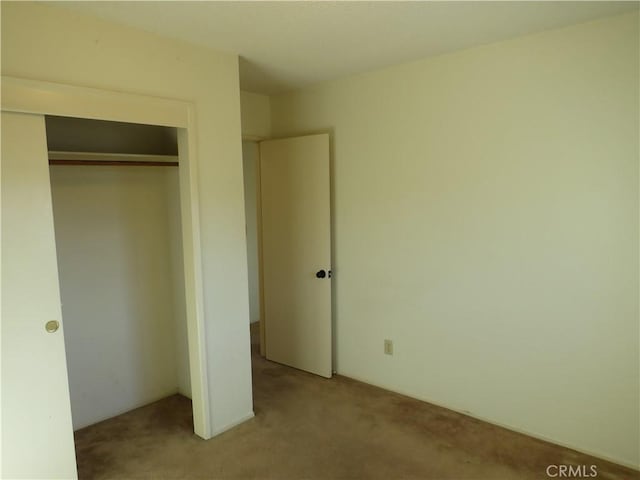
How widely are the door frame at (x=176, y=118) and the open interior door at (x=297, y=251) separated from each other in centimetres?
116

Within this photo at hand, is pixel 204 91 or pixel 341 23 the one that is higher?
pixel 341 23

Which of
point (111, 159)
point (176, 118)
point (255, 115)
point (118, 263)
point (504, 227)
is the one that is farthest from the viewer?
point (255, 115)

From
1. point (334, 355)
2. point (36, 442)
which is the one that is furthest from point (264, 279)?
point (36, 442)

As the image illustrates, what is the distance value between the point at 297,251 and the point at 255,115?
4.10 feet

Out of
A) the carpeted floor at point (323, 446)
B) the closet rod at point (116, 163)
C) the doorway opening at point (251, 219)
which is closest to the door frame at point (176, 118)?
the carpeted floor at point (323, 446)

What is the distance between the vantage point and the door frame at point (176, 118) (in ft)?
6.27

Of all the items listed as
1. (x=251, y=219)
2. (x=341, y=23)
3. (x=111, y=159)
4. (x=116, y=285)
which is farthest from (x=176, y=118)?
(x=251, y=219)

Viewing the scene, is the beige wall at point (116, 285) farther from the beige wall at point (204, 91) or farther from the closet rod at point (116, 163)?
the beige wall at point (204, 91)

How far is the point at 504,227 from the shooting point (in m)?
2.67

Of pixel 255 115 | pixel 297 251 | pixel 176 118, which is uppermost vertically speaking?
pixel 255 115

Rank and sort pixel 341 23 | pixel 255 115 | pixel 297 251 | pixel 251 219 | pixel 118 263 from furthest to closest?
1. pixel 251 219
2. pixel 255 115
3. pixel 297 251
4. pixel 118 263
5. pixel 341 23

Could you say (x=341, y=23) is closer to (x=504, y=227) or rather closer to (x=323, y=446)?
(x=504, y=227)

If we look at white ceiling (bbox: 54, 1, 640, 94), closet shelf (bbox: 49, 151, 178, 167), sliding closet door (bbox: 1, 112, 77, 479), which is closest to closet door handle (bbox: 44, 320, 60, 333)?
sliding closet door (bbox: 1, 112, 77, 479)

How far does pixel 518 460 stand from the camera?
96.8 inches
